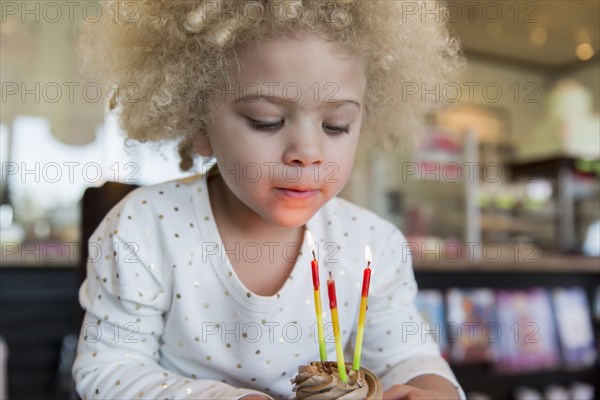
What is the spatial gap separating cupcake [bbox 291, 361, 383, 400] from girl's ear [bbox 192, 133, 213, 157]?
375mm

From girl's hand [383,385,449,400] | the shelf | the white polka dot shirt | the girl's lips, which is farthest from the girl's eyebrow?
the shelf

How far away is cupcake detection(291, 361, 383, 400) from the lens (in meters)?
0.54

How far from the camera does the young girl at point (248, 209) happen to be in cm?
69

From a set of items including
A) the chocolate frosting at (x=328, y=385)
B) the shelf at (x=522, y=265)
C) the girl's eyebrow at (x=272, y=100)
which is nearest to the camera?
the chocolate frosting at (x=328, y=385)

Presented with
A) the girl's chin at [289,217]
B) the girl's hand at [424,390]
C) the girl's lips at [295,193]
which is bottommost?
the girl's hand at [424,390]

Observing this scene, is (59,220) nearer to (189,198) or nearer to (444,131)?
(444,131)

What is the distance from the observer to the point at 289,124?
2.24 feet

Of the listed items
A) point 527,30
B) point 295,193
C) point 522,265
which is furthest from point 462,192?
point 295,193

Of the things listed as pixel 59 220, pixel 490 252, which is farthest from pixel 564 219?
pixel 59 220

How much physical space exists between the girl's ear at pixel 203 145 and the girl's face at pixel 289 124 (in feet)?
0.28

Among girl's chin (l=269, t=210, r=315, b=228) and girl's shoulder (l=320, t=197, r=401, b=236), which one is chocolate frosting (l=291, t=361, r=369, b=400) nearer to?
girl's chin (l=269, t=210, r=315, b=228)

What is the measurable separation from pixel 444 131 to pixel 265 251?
137 inches

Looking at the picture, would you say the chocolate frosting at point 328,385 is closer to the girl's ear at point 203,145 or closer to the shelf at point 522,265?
the girl's ear at point 203,145

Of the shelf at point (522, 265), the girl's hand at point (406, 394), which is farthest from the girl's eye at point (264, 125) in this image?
the shelf at point (522, 265)
